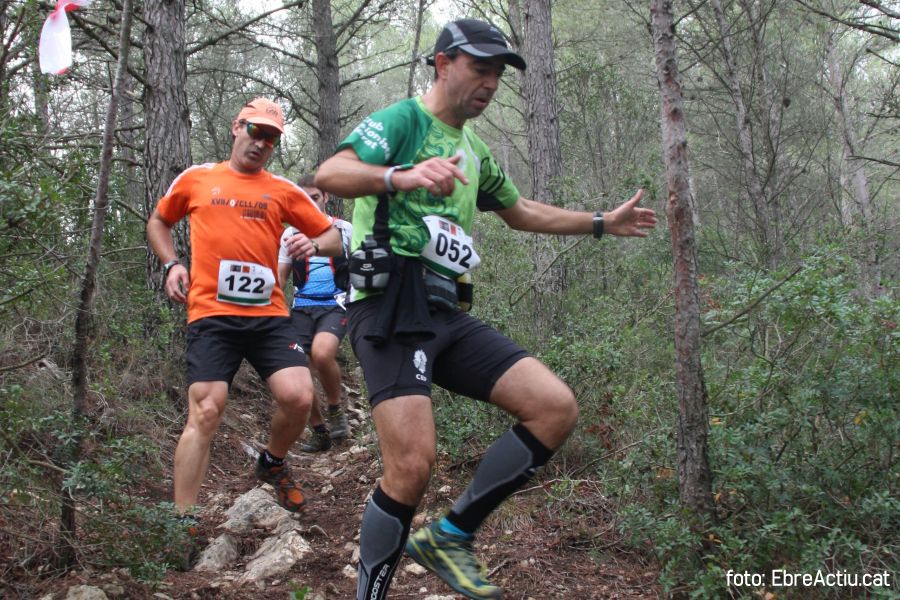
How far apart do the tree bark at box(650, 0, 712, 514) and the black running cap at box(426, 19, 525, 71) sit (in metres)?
→ 1.05

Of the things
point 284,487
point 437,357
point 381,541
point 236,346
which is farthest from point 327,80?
point 381,541

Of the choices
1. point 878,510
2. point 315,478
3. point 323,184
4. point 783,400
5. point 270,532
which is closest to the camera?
point 323,184

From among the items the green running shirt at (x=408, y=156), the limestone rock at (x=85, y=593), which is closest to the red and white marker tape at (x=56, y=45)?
the green running shirt at (x=408, y=156)

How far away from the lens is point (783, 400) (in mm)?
3717

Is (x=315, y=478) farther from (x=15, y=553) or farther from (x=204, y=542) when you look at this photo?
(x=15, y=553)

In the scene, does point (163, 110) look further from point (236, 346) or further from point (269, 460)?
point (269, 460)

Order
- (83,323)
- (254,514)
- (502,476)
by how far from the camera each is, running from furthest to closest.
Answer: (254,514)
(83,323)
(502,476)

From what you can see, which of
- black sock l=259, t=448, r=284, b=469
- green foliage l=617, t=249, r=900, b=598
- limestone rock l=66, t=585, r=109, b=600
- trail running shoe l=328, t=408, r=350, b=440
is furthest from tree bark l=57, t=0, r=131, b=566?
trail running shoe l=328, t=408, r=350, b=440

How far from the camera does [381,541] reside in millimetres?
2836

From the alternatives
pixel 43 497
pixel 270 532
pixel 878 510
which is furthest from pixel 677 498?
pixel 43 497

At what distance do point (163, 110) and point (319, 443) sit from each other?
3271 millimetres

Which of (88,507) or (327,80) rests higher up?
(327,80)

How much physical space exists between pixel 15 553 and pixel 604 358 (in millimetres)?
3289

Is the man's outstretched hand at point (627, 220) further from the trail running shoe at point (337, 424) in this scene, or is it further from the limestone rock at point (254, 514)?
the trail running shoe at point (337, 424)
